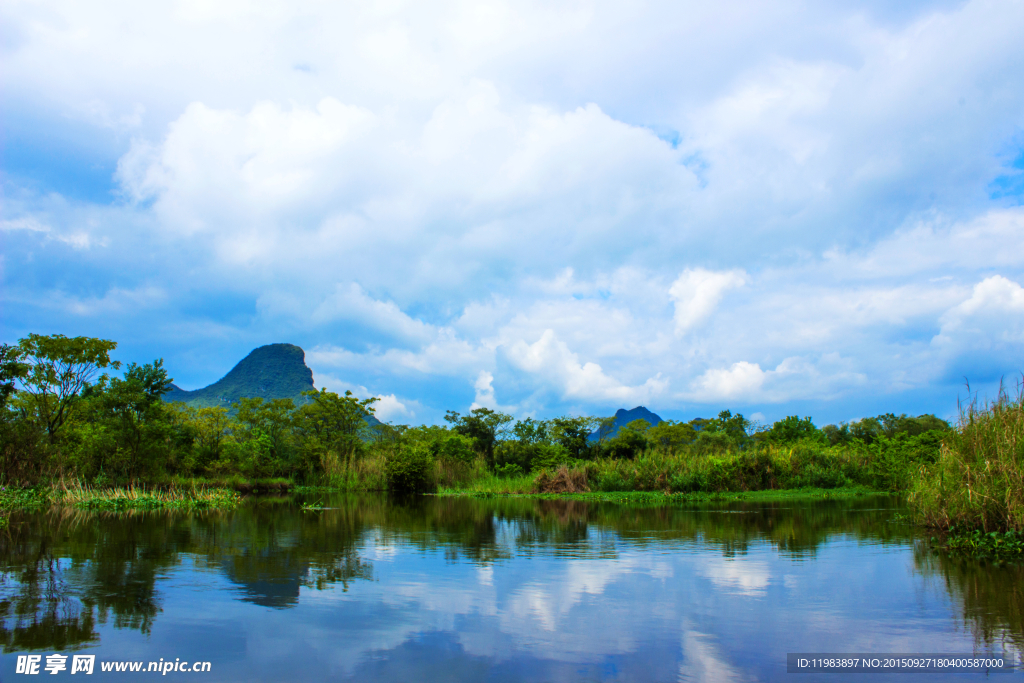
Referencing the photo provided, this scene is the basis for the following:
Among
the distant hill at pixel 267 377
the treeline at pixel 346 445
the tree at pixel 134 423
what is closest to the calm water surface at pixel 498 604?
the treeline at pixel 346 445

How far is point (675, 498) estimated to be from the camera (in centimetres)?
2433

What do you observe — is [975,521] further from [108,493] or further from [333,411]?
[333,411]

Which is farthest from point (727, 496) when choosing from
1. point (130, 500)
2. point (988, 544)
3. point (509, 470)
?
point (130, 500)

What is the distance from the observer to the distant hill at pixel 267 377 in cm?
12406

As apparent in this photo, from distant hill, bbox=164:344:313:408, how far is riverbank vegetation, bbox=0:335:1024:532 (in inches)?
3412

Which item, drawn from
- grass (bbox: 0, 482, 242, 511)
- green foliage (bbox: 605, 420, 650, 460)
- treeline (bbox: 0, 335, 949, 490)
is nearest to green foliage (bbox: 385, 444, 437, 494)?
treeline (bbox: 0, 335, 949, 490)

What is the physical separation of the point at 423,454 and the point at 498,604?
2976 centimetres

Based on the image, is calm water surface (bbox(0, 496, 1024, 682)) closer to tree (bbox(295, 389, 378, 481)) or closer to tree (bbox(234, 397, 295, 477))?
tree (bbox(234, 397, 295, 477))

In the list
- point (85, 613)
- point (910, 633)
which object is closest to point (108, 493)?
point (85, 613)

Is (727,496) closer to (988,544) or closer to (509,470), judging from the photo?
(509,470)

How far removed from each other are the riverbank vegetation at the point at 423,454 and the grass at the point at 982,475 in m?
0.03

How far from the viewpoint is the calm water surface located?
5.07 m

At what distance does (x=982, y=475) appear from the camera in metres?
9.55

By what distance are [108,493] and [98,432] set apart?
16.7ft
